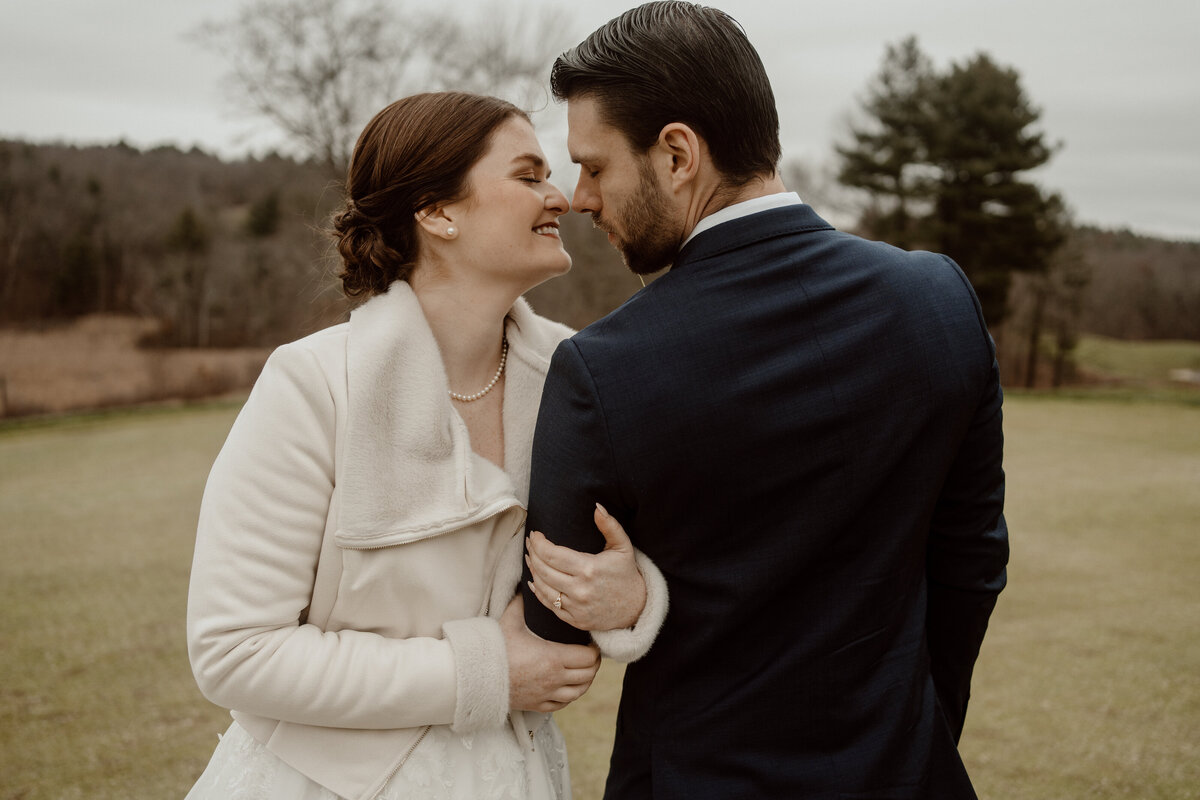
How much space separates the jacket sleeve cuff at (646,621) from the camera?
1340 millimetres

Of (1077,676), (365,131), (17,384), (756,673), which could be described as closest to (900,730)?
(756,673)

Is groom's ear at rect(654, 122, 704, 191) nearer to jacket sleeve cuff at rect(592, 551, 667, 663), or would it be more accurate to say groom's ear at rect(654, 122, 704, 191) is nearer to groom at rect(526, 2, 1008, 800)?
groom at rect(526, 2, 1008, 800)

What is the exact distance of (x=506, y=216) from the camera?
1.79 meters

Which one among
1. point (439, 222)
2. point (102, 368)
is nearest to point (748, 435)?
point (439, 222)

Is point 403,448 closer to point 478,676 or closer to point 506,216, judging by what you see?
point 478,676

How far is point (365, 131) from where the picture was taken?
1.80 meters

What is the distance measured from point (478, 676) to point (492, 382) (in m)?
0.67

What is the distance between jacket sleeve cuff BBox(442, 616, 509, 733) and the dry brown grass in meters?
17.7

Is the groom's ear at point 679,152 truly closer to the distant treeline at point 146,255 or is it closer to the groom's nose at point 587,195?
the groom's nose at point 587,195

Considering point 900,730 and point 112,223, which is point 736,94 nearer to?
point 900,730

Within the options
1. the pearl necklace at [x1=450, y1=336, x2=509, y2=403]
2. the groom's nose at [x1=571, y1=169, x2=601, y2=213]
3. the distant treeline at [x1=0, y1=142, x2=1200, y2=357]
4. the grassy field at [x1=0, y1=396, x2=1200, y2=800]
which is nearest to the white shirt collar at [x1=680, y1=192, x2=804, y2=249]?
the groom's nose at [x1=571, y1=169, x2=601, y2=213]

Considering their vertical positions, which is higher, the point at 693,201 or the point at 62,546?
the point at 693,201

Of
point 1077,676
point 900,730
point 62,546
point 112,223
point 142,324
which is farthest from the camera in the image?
point 112,223

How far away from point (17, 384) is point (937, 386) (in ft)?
77.7
